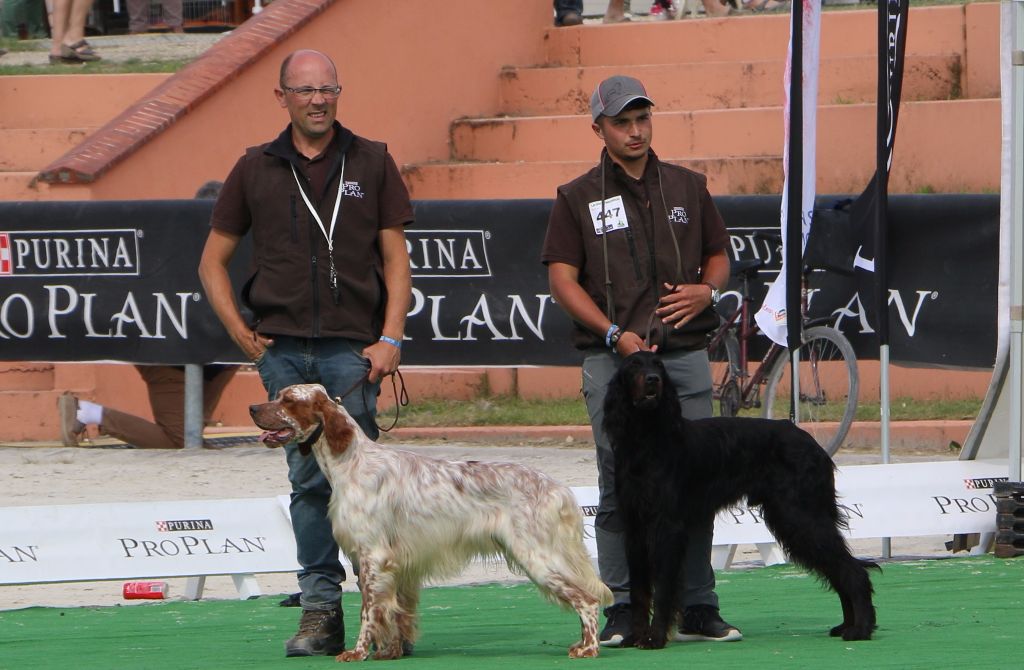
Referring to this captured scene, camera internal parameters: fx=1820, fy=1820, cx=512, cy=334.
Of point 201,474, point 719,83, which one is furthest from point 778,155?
point 201,474

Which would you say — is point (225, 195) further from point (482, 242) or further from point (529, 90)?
point (529, 90)

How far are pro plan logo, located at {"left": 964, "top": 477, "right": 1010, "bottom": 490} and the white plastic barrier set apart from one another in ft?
0.28

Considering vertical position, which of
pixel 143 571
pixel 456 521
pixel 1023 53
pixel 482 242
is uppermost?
pixel 1023 53

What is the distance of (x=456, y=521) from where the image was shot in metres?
6.30

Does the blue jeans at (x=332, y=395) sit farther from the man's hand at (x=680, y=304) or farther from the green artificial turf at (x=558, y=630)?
the man's hand at (x=680, y=304)

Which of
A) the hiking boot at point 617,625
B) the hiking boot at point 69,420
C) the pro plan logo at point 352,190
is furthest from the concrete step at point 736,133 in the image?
the pro plan logo at point 352,190

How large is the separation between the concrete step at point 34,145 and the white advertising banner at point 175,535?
746 cm

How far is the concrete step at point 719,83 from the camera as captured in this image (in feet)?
48.4

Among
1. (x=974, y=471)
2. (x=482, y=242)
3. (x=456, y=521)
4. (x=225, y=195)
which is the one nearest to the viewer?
(x=456, y=521)

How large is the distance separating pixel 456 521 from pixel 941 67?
31.5 feet

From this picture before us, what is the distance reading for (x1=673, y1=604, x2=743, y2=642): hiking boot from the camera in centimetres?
667

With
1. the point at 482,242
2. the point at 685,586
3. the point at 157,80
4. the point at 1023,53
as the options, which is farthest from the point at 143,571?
the point at 157,80

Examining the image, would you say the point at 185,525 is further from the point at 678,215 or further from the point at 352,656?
the point at 678,215

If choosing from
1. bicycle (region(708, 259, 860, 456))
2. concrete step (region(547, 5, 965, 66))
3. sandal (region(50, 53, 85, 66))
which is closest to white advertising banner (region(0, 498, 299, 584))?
bicycle (region(708, 259, 860, 456))
